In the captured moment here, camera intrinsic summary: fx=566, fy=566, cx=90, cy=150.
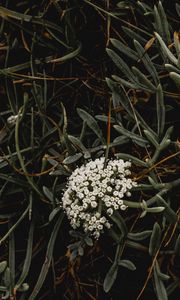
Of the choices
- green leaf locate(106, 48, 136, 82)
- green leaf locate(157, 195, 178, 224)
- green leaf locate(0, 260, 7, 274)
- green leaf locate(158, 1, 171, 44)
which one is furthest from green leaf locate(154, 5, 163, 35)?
green leaf locate(0, 260, 7, 274)

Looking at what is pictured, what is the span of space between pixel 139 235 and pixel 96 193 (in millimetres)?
134

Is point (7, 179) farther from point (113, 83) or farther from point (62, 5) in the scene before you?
point (62, 5)

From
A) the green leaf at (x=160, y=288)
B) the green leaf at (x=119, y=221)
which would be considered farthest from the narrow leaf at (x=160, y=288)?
the green leaf at (x=119, y=221)

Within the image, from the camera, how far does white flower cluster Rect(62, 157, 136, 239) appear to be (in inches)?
46.2

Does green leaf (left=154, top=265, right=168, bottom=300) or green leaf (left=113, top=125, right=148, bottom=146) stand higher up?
green leaf (left=113, top=125, right=148, bottom=146)

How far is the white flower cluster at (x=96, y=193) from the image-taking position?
1.17m

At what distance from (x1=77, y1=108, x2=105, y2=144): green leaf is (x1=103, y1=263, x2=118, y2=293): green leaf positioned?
0.92 feet

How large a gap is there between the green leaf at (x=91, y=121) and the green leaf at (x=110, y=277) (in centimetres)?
28

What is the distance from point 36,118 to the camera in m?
1.38

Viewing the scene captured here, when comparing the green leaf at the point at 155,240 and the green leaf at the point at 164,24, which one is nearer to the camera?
the green leaf at the point at 155,240

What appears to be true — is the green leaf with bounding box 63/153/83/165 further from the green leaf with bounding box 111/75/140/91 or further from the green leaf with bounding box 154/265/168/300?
the green leaf with bounding box 154/265/168/300

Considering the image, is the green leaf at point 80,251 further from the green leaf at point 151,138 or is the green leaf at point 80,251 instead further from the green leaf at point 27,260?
the green leaf at point 151,138

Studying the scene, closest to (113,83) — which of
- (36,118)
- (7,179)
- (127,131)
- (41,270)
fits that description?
(127,131)

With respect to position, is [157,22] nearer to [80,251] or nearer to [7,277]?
[80,251]
